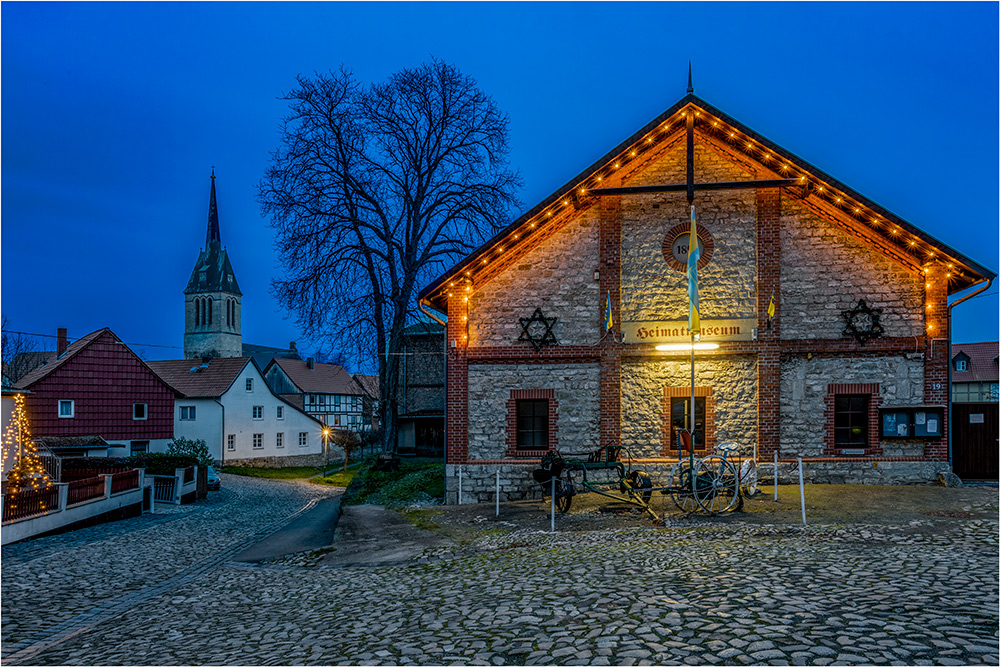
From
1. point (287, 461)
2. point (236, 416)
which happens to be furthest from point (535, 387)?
point (287, 461)

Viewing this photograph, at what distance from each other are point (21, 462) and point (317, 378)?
49.4 m

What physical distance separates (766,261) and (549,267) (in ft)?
17.7

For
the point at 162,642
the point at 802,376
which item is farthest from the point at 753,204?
the point at 162,642

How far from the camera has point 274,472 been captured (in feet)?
153

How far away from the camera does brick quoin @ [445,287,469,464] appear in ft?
58.9

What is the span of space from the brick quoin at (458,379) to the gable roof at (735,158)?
0.61 metres

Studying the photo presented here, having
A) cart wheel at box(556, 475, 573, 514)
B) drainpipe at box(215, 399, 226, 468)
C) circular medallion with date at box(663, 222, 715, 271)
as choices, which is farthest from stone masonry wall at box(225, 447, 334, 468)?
circular medallion with date at box(663, 222, 715, 271)

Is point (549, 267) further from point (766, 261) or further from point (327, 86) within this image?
point (327, 86)

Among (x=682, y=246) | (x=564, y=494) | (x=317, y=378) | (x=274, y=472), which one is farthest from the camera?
(x=317, y=378)

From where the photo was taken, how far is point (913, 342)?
16.8 metres

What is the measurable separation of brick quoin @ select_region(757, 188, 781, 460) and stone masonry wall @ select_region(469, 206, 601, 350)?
13.4 feet

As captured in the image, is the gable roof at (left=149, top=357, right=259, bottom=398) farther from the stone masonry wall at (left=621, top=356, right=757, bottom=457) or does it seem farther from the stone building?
the stone masonry wall at (left=621, top=356, right=757, bottom=457)

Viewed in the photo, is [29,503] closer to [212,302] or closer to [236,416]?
[236,416]

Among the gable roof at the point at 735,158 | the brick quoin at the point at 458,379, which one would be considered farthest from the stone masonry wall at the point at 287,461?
the gable roof at the point at 735,158
